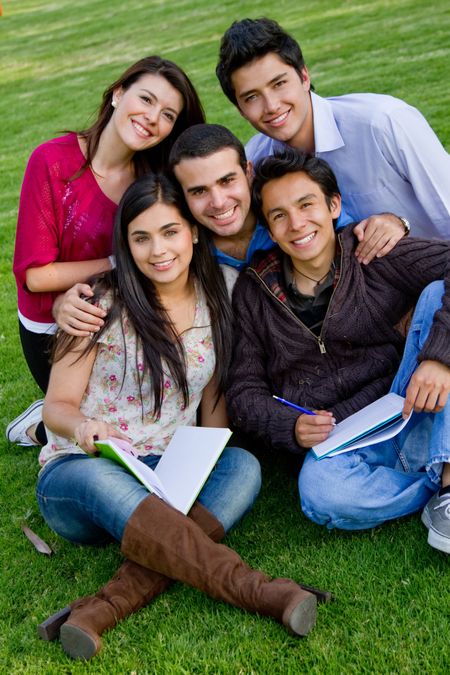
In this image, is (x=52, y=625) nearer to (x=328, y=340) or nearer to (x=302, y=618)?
(x=302, y=618)

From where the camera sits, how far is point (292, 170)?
11.8ft

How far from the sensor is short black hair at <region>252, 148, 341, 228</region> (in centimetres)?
358

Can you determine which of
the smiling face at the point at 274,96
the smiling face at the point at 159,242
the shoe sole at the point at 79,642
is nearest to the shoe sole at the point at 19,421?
the smiling face at the point at 159,242

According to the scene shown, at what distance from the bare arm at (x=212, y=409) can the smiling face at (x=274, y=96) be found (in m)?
1.32

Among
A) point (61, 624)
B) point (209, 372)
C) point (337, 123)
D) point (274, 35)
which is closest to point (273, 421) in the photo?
point (209, 372)

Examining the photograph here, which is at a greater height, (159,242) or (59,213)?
(59,213)

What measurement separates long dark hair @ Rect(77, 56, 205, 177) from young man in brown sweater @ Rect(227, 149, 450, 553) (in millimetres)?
641

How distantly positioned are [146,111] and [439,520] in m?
2.21

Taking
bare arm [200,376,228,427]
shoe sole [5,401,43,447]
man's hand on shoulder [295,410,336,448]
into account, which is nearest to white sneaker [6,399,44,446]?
shoe sole [5,401,43,447]

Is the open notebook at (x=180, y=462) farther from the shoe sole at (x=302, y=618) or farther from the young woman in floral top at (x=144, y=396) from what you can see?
the shoe sole at (x=302, y=618)

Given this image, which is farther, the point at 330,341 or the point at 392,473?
the point at 330,341

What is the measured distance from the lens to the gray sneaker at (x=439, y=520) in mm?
3084

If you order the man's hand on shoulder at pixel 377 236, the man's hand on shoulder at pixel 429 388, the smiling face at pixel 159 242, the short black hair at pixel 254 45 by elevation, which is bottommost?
the man's hand on shoulder at pixel 429 388

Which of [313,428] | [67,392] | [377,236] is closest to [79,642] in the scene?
[67,392]
